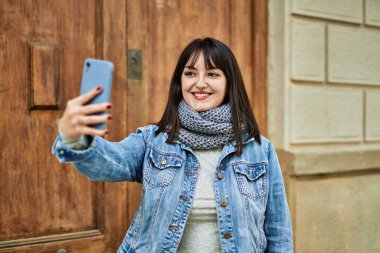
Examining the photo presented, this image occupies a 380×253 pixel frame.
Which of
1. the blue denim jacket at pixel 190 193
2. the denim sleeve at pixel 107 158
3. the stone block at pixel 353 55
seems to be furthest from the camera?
the stone block at pixel 353 55

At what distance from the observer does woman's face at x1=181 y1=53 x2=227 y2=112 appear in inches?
67.5

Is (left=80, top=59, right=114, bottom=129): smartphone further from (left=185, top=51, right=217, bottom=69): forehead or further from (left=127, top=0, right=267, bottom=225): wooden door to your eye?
(left=127, top=0, right=267, bottom=225): wooden door

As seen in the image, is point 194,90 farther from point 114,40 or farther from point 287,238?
point 114,40

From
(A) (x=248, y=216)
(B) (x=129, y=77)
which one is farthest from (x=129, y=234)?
(B) (x=129, y=77)

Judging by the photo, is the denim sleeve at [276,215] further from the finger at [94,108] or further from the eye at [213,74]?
the finger at [94,108]

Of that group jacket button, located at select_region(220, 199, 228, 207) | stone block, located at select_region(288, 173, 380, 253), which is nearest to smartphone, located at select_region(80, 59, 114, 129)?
jacket button, located at select_region(220, 199, 228, 207)

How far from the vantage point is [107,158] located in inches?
56.4

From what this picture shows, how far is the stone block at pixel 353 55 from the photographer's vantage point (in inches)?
123

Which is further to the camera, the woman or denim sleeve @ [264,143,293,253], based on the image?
denim sleeve @ [264,143,293,253]

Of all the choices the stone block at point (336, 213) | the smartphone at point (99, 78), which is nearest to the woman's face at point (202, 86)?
the smartphone at point (99, 78)

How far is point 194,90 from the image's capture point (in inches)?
68.1

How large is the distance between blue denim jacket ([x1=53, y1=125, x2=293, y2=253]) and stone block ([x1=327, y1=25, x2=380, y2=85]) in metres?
1.65

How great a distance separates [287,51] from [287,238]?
153cm

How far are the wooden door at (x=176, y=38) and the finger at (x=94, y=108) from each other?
4.40 feet
